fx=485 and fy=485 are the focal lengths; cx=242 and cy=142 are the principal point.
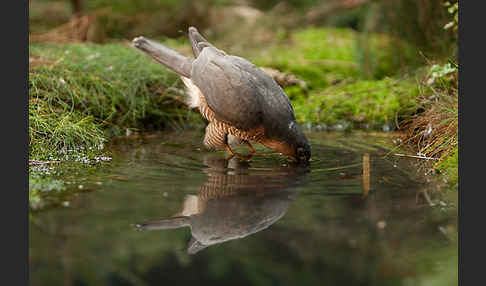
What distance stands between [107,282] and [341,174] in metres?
2.23

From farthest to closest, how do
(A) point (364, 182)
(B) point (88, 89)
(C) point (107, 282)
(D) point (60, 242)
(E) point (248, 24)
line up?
(E) point (248, 24), (B) point (88, 89), (A) point (364, 182), (D) point (60, 242), (C) point (107, 282)

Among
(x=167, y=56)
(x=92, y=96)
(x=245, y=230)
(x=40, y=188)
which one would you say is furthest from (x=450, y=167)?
(x=92, y=96)

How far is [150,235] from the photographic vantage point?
2.61 metres

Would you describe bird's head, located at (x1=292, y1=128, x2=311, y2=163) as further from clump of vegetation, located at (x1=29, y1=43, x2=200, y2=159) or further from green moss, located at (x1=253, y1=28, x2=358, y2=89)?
green moss, located at (x1=253, y1=28, x2=358, y2=89)

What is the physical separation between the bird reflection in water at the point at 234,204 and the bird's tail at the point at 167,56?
123 centimetres

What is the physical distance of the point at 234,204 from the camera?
3109mm

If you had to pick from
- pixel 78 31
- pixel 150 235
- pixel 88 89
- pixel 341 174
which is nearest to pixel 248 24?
pixel 78 31

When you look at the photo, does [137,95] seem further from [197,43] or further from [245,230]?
[245,230]

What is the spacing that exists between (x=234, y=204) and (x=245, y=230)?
42 centimetres

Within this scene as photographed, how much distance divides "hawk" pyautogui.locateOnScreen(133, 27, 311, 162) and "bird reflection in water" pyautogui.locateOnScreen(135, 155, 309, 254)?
0.98ft

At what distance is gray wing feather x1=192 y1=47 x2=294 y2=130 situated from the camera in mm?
4172

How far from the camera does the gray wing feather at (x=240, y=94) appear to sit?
417 cm

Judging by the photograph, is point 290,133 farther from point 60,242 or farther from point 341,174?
point 60,242

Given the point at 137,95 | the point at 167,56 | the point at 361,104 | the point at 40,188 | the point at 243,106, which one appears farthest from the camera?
the point at 361,104
